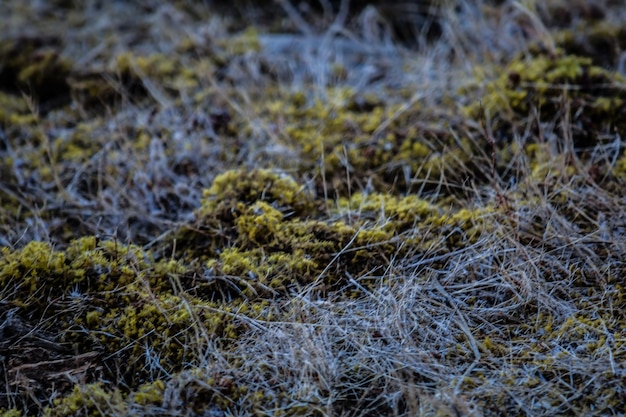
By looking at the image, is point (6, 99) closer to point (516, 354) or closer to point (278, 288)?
point (278, 288)

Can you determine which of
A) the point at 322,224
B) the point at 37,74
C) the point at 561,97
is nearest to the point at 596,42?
the point at 561,97

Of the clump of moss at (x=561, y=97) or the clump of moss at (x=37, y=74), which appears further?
the clump of moss at (x=37, y=74)

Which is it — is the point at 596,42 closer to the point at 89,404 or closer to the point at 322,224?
the point at 322,224

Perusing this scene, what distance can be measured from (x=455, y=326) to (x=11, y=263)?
176 cm

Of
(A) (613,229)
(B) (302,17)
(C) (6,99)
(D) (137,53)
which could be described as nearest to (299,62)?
(B) (302,17)

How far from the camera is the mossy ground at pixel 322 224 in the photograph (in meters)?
1.88

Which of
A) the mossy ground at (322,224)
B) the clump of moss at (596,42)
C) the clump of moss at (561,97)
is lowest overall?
the mossy ground at (322,224)

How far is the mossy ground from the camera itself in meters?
1.88

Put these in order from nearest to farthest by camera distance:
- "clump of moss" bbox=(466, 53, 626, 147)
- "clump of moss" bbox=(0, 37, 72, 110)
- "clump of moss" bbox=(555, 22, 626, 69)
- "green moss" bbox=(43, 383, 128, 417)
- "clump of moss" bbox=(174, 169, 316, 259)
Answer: "green moss" bbox=(43, 383, 128, 417) → "clump of moss" bbox=(174, 169, 316, 259) → "clump of moss" bbox=(466, 53, 626, 147) → "clump of moss" bbox=(555, 22, 626, 69) → "clump of moss" bbox=(0, 37, 72, 110)

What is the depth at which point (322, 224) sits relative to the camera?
2.43m

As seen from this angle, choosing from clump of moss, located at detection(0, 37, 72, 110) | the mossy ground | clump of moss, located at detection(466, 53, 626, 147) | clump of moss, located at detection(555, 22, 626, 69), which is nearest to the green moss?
the mossy ground

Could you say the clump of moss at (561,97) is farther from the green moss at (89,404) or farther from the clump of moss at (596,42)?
the green moss at (89,404)

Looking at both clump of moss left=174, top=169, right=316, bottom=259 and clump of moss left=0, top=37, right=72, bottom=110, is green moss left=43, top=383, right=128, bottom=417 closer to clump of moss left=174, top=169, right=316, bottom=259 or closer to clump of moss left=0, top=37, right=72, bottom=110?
clump of moss left=174, top=169, right=316, bottom=259

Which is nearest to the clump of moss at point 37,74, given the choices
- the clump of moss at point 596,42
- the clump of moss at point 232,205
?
the clump of moss at point 232,205
